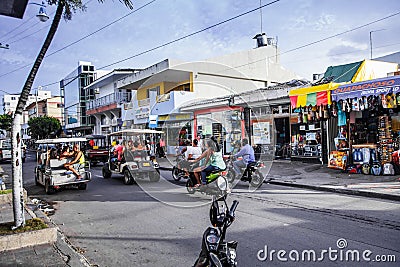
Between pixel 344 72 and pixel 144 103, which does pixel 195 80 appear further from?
pixel 344 72

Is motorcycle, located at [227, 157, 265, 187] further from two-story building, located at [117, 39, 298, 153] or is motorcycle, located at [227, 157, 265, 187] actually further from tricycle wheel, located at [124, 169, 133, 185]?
two-story building, located at [117, 39, 298, 153]

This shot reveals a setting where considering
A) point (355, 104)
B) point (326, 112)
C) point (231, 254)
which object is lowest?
point (231, 254)

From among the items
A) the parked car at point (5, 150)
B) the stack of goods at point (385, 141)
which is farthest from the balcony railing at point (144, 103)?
the stack of goods at point (385, 141)

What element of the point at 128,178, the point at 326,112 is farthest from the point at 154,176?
the point at 326,112

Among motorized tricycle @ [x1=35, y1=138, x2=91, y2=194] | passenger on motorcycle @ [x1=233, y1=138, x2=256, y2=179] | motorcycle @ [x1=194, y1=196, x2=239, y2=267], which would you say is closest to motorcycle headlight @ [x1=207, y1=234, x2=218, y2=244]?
motorcycle @ [x1=194, y1=196, x2=239, y2=267]

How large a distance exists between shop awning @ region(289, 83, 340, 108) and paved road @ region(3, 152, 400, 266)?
14.7ft

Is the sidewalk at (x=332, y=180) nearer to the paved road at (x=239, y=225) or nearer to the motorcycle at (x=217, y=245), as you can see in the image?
the paved road at (x=239, y=225)

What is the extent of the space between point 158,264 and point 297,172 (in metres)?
10.2

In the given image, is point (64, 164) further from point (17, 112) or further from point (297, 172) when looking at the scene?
point (297, 172)

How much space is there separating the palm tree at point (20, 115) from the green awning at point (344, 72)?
1083cm

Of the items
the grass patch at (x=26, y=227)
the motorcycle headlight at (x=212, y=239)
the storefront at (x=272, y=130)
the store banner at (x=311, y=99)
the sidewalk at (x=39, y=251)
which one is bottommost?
the sidewalk at (x=39, y=251)

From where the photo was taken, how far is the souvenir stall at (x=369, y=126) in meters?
11.3

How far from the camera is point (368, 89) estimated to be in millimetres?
11625

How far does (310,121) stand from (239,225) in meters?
8.98
